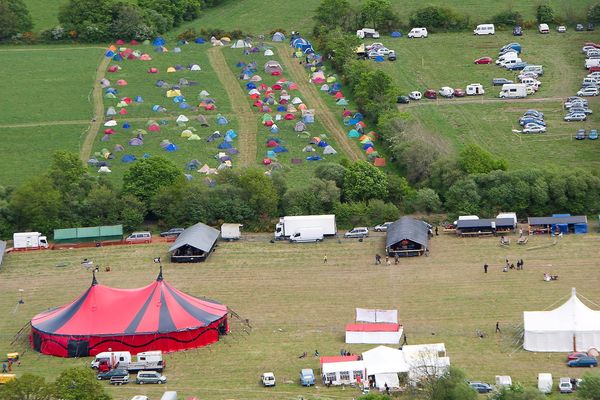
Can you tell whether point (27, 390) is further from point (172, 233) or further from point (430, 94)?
point (430, 94)

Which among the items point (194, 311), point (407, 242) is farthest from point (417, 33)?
point (194, 311)

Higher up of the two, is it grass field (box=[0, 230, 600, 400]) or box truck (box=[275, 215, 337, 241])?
box truck (box=[275, 215, 337, 241])

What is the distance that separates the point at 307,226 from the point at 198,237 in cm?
638

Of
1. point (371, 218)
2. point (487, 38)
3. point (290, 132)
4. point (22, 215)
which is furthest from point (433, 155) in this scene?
point (487, 38)

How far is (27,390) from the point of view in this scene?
6003 centimetres

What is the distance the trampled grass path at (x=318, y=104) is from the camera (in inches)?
4016

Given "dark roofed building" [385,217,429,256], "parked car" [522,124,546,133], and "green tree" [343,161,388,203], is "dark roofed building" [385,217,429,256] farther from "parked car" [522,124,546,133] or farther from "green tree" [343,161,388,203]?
"parked car" [522,124,546,133]

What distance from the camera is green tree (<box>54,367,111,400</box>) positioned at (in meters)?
60.6

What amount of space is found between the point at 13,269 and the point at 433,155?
2691cm

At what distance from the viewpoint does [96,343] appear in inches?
2810

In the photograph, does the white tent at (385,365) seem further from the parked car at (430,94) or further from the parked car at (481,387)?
the parked car at (430,94)

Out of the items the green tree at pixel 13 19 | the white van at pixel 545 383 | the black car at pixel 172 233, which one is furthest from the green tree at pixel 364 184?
the green tree at pixel 13 19

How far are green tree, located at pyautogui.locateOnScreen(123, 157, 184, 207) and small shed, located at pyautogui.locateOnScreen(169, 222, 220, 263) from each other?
5781 millimetres

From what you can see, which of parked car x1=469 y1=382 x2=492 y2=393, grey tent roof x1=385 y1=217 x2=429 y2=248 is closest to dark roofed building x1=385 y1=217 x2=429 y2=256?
grey tent roof x1=385 y1=217 x2=429 y2=248
